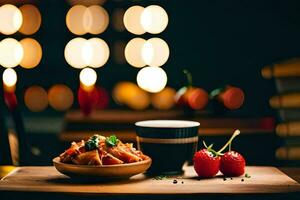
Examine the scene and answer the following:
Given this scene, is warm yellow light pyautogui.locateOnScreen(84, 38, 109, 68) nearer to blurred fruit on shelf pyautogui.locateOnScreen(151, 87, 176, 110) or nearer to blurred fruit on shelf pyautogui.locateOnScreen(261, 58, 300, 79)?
blurred fruit on shelf pyautogui.locateOnScreen(151, 87, 176, 110)

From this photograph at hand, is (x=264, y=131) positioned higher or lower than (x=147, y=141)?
lower

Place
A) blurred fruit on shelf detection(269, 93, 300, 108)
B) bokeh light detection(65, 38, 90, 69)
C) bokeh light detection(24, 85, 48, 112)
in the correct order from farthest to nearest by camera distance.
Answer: bokeh light detection(65, 38, 90, 69) → bokeh light detection(24, 85, 48, 112) → blurred fruit on shelf detection(269, 93, 300, 108)

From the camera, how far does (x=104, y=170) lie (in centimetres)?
194

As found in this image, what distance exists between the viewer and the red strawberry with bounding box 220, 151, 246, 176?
2094 mm

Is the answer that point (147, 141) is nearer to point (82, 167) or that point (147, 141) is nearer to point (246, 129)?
point (82, 167)

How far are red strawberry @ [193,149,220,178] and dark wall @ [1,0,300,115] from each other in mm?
3716

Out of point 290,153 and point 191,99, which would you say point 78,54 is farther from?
point 290,153

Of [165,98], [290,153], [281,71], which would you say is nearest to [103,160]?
[290,153]

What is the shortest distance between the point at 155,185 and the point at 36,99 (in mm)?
10015

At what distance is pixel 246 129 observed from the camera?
14.7 feet

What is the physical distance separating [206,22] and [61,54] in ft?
9.86

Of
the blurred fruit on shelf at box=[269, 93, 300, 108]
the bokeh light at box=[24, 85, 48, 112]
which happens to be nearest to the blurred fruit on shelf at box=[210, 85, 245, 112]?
the blurred fruit on shelf at box=[269, 93, 300, 108]

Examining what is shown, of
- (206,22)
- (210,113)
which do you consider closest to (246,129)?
(210,113)

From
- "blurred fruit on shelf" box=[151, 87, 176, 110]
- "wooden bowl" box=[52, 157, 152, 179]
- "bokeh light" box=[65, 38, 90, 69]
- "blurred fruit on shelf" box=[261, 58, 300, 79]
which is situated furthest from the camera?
"bokeh light" box=[65, 38, 90, 69]
